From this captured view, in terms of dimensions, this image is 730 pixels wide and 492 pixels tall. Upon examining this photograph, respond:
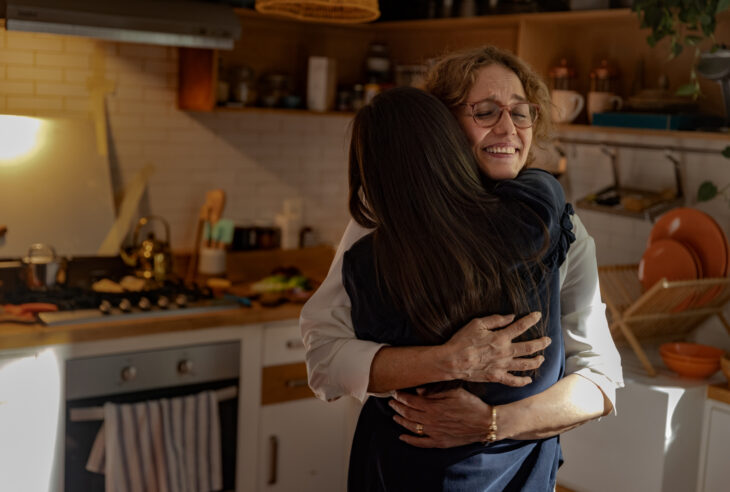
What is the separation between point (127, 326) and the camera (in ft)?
10.3

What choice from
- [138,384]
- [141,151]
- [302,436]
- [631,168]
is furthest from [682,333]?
[141,151]

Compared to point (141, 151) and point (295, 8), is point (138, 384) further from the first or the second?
point (295, 8)

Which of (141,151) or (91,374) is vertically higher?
(141,151)

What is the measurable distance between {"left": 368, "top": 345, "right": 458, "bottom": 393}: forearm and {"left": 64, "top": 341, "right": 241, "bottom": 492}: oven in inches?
67.3

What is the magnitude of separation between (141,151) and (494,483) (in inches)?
107

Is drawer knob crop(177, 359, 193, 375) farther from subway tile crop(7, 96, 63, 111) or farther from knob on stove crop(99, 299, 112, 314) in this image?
subway tile crop(7, 96, 63, 111)

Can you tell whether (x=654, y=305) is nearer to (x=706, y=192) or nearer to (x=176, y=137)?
(x=706, y=192)

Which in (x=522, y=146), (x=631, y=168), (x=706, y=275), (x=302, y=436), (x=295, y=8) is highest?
(x=295, y=8)

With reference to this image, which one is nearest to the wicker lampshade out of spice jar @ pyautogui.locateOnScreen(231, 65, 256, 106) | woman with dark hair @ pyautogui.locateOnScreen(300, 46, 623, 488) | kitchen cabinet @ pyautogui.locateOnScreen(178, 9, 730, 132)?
kitchen cabinet @ pyautogui.locateOnScreen(178, 9, 730, 132)

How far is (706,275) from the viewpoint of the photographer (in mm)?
3025

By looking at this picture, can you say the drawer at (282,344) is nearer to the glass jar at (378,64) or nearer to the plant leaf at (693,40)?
the glass jar at (378,64)

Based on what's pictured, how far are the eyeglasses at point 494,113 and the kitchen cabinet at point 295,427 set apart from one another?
1.95m

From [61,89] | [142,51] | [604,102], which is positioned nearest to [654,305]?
[604,102]

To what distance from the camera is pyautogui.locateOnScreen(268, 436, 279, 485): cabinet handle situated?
3568mm
